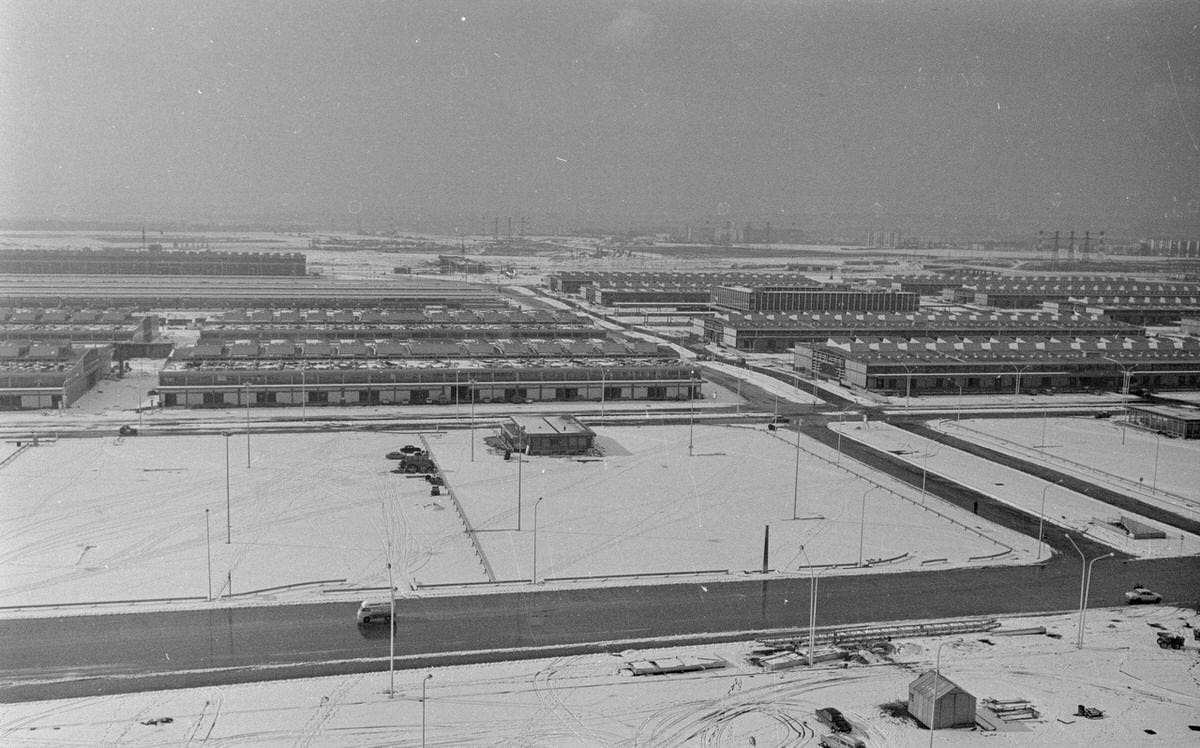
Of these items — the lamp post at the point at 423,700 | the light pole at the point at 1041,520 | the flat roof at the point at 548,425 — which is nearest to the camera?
the lamp post at the point at 423,700

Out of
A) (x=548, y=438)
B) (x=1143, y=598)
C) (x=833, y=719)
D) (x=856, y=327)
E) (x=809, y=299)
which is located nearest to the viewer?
(x=833, y=719)

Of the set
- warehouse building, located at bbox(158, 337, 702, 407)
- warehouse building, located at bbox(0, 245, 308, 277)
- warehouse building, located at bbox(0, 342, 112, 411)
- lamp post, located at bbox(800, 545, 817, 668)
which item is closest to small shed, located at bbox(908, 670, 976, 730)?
lamp post, located at bbox(800, 545, 817, 668)

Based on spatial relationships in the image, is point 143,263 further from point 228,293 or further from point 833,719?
A: point 833,719

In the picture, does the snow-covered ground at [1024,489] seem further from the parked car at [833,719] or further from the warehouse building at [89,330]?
the warehouse building at [89,330]

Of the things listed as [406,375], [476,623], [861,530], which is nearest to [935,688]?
[476,623]

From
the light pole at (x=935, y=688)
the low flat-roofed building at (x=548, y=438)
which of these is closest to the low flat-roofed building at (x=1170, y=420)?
the low flat-roofed building at (x=548, y=438)

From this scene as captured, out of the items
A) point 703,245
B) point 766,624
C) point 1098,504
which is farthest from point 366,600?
point 703,245

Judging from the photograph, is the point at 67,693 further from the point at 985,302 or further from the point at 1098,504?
the point at 985,302
